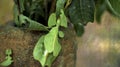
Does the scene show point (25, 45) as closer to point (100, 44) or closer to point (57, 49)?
point (57, 49)

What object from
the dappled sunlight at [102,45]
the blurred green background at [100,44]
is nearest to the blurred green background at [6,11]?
the blurred green background at [100,44]

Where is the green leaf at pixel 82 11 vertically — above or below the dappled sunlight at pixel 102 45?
above

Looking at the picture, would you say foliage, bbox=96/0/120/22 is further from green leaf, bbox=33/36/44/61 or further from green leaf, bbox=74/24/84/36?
green leaf, bbox=33/36/44/61

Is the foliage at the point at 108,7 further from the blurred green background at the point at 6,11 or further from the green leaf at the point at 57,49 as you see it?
the blurred green background at the point at 6,11

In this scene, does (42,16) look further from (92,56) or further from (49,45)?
(92,56)

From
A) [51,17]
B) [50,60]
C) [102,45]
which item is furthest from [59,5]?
[102,45]

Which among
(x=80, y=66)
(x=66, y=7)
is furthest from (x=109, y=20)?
(x=66, y=7)

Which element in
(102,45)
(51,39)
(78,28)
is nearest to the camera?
(51,39)
